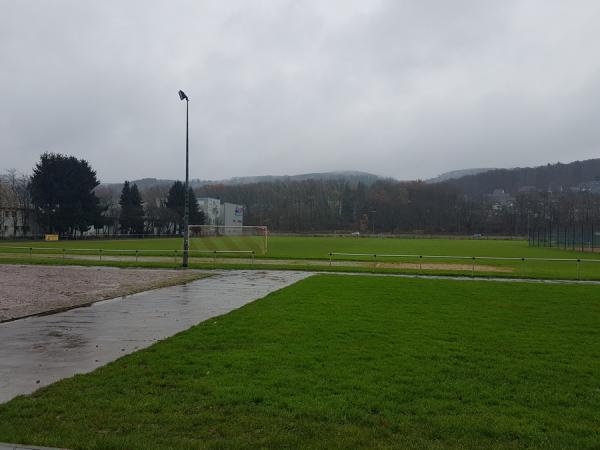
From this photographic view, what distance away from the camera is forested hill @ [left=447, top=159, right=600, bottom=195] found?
170m

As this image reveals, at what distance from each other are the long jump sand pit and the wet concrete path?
91 centimetres

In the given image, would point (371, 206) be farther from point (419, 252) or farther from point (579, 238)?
point (419, 252)

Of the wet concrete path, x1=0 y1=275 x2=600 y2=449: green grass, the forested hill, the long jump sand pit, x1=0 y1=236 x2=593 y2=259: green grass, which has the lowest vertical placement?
x1=0 y1=236 x2=593 y2=259: green grass

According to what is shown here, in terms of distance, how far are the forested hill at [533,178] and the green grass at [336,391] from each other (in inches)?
6981

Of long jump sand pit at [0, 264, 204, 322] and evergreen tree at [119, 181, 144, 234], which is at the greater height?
evergreen tree at [119, 181, 144, 234]

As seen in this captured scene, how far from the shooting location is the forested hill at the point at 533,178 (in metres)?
170

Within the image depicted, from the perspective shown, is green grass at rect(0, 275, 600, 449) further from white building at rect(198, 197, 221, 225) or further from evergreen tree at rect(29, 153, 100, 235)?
white building at rect(198, 197, 221, 225)

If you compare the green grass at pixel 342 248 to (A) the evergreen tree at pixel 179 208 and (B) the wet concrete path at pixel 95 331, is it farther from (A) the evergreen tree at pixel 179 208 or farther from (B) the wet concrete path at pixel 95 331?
(A) the evergreen tree at pixel 179 208

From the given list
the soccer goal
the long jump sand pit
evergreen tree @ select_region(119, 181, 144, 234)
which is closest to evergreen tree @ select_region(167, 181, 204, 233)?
evergreen tree @ select_region(119, 181, 144, 234)

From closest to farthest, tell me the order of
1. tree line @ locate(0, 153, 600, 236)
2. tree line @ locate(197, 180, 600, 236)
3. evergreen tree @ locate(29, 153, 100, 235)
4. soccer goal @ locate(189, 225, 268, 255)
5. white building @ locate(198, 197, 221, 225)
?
soccer goal @ locate(189, 225, 268, 255) < evergreen tree @ locate(29, 153, 100, 235) < tree line @ locate(0, 153, 600, 236) < white building @ locate(198, 197, 221, 225) < tree line @ locate(197, 180, 600, 236)

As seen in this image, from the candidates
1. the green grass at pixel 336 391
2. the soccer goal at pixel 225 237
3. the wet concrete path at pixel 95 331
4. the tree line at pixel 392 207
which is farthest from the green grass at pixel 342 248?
the tree line at pixel 392 207

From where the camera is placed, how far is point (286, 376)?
594 cm

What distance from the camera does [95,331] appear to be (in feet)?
30.6

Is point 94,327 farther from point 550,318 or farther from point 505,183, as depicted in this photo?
point 505,183
